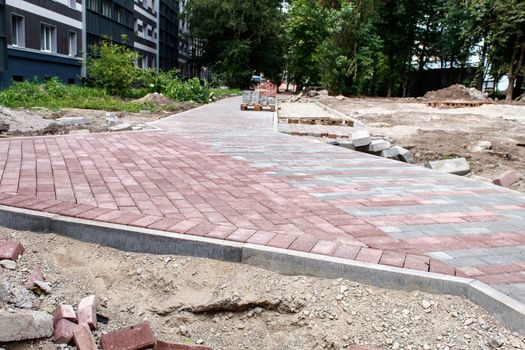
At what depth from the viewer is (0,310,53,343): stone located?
2.33 meters

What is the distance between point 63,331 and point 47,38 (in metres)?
24.9

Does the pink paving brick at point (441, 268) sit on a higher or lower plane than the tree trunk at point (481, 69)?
lower

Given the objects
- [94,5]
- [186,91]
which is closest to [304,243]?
[186,91]

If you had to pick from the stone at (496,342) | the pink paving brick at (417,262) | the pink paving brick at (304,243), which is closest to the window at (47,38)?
the pink paving brick at (304,243)

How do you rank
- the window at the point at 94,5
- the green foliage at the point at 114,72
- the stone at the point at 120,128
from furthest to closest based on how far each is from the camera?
1. the window at the point at 94,5
2. the green foliage at the point at 114,72
3. the stone at the point at 120,128

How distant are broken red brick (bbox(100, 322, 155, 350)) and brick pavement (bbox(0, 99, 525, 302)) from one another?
1.04m

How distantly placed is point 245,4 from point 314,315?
4358 cm

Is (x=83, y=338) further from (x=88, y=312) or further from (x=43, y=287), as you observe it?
(x=43, y=287)

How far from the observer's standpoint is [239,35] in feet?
153

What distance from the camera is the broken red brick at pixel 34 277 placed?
117 inches

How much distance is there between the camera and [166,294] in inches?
125

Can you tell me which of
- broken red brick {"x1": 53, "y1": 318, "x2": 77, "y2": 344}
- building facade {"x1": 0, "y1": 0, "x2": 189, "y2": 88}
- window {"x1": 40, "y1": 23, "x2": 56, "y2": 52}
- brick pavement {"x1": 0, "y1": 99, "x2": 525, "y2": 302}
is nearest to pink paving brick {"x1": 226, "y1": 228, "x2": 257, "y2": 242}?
brick pavement {"x1": 0, "y1": 99, "x2": 525, "y2": 302}

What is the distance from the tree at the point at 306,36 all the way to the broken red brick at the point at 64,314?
40800mm

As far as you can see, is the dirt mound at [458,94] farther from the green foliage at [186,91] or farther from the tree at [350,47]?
the green foliage at [186,91]
